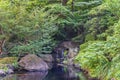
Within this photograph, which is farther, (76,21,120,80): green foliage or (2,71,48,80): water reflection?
(2,71,48,80): water reflection

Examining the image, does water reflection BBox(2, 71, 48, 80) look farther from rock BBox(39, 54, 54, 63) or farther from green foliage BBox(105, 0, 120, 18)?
green foliage BBox(105, 0, 120, 18)

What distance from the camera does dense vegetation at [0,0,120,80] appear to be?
17.8 m

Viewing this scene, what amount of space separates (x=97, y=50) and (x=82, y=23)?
1118 centimetres

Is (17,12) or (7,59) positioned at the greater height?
(17,12)

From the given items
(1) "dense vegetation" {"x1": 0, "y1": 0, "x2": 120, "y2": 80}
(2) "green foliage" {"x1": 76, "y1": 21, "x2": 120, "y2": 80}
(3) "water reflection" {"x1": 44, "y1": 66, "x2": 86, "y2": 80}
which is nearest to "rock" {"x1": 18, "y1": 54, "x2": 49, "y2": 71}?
(3) "water reflection" {"x1": 44, "y1": 66, "x2": 86, "y2": 80}

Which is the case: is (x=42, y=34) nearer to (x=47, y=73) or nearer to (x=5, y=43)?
(x=5, y=43)

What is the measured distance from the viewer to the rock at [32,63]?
23.3 m

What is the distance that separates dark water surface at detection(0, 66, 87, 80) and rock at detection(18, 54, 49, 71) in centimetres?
74

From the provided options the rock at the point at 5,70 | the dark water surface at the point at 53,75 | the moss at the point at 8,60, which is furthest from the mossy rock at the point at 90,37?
the rock at the point at 5,70

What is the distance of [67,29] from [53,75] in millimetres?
10329

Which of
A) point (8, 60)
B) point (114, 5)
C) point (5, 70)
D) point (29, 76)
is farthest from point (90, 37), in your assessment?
point (5, 70)

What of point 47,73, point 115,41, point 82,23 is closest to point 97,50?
point 115,41

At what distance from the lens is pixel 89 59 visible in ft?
59.4

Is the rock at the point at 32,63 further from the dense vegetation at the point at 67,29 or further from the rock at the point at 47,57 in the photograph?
the rock at the point at 47,57
